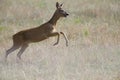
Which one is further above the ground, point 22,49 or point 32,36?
point 32,36

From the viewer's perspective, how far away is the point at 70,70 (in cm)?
1288

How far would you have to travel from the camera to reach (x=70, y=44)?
16609 millimetres

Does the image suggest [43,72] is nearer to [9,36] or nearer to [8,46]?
[8,46]

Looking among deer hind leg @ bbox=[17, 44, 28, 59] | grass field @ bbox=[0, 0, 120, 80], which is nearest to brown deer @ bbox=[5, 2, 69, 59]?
deer hind leg @ bbox=[17, 44, 28, 59]

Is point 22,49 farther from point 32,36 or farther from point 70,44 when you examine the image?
point 70,44

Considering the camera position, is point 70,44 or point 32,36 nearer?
point 32,36

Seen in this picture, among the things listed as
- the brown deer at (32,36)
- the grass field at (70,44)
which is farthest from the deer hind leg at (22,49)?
the grass field at (70,44)

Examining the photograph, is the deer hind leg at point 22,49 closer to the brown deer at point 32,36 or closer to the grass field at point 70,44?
the brown deer at point 32,36

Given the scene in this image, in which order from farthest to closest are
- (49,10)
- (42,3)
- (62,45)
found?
1. (42,3)
2. (49,10)
3. (62,45)

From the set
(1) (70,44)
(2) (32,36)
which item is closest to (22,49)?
(2) (32,36)

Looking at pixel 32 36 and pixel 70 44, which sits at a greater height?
pixel 32 36

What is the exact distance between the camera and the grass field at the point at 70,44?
12656mm

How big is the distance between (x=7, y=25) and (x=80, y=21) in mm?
2596

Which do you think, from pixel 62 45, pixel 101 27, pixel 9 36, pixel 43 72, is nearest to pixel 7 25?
pixel 9 36
